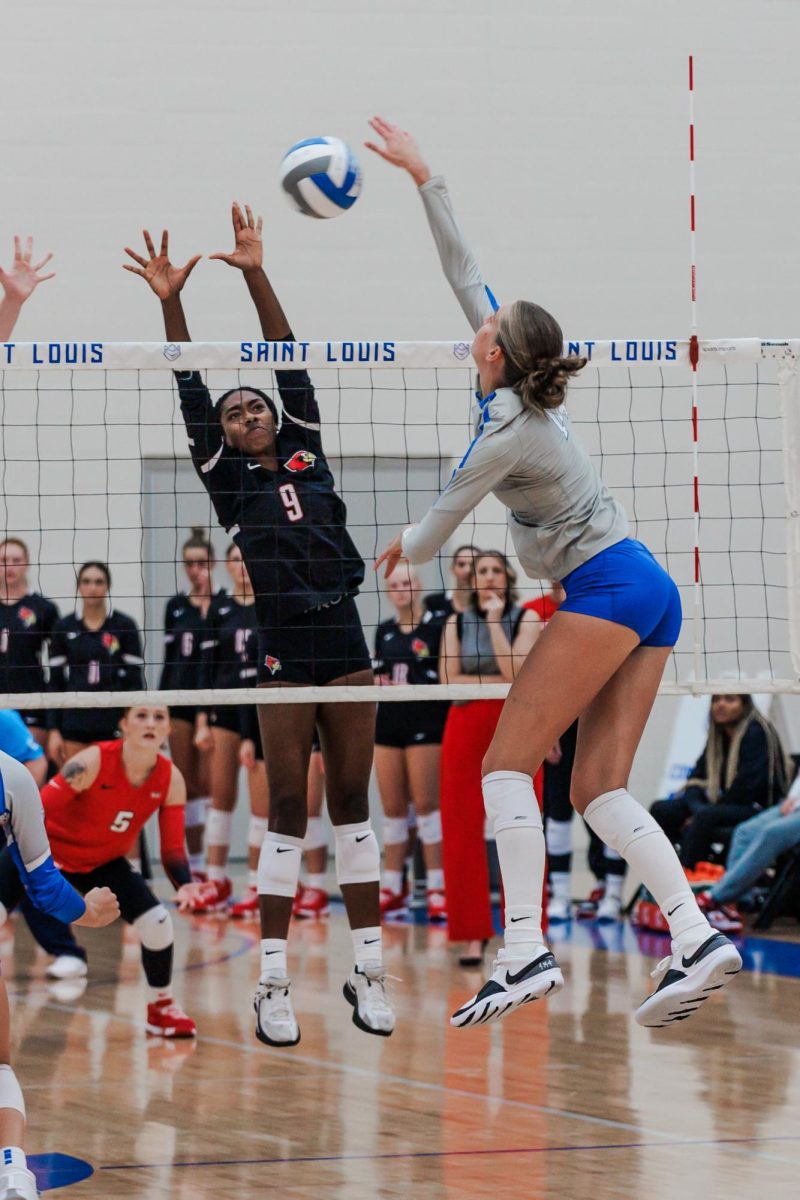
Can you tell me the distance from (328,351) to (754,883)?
5.69 meters

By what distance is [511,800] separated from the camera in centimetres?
436

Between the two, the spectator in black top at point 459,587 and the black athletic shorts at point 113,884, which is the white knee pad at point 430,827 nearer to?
the spectator in black top at point 459,587

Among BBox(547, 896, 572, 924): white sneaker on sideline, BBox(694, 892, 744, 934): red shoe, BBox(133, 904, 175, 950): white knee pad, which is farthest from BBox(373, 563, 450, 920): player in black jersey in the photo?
BBox(133, 904, 175, 950): white knee pad

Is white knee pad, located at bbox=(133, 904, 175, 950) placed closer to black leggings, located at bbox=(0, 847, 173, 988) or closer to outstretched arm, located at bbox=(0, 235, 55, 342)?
black leggings, located at bbox=(0, 847, 173, 988)

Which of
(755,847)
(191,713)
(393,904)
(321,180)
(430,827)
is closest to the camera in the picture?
(321,180)

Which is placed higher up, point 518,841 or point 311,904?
→ point 518,841

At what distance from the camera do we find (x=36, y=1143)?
537cm

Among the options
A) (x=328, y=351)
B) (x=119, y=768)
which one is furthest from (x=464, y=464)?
(x=119, y=768)

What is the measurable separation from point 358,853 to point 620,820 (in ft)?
4.04

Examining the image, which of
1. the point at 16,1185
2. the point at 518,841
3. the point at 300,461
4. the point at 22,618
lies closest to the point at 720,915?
the point at 22,618

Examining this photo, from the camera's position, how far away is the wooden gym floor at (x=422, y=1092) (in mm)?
4996

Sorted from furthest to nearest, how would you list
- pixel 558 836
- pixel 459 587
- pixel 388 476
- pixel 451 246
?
1. pixel 388 476
2. pixel 558 836
3. pixel 459 587
4. pixel 451 246

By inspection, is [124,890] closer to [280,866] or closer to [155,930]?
[155,930]

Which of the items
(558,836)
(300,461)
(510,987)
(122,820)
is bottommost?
(558,836)
